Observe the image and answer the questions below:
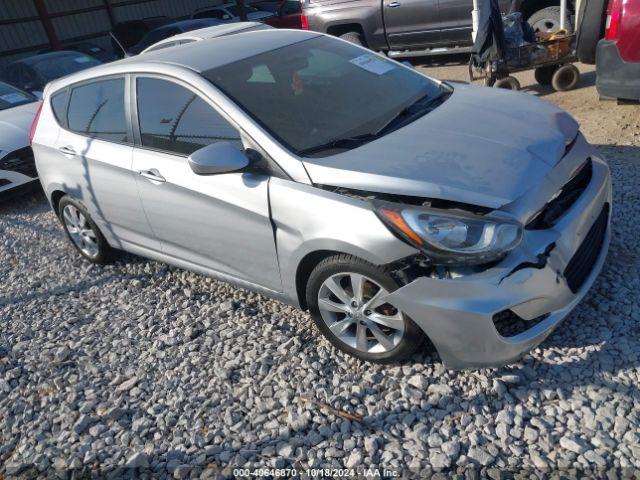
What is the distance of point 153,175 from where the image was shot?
3502mm

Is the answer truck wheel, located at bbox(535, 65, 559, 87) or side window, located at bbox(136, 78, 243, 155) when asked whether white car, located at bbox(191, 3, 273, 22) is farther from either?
side window, located at bbox(136, 78, 243, 155)

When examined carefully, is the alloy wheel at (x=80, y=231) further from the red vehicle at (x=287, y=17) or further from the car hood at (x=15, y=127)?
the red vehicle at (x=287, y=17)

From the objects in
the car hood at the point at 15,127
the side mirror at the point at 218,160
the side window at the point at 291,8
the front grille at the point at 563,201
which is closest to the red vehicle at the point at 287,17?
the side window at the point at 291,8

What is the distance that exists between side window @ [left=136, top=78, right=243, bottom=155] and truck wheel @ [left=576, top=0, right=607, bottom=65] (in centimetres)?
463

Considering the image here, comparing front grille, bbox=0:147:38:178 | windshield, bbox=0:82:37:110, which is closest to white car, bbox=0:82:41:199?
front grille, bbox=0:147:38:178

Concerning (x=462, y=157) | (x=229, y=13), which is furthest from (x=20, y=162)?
(x=229, y=13)

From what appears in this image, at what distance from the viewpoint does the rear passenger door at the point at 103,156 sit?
379cm

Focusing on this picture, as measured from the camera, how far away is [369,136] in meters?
3.06

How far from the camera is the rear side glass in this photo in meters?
4.45

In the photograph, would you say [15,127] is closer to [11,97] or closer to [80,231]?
[11,97]

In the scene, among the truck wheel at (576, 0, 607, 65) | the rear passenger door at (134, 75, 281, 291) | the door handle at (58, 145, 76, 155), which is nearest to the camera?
the rear passenger door at (134, 75, 281, 291)

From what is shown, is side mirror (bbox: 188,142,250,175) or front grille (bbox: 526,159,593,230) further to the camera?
side mirror (bbox: 188,142,250,175)

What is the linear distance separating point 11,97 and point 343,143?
671 centimetres

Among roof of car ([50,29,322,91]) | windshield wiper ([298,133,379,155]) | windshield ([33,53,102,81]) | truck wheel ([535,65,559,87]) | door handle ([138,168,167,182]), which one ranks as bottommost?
truck wheel ([535,65,559,87])
